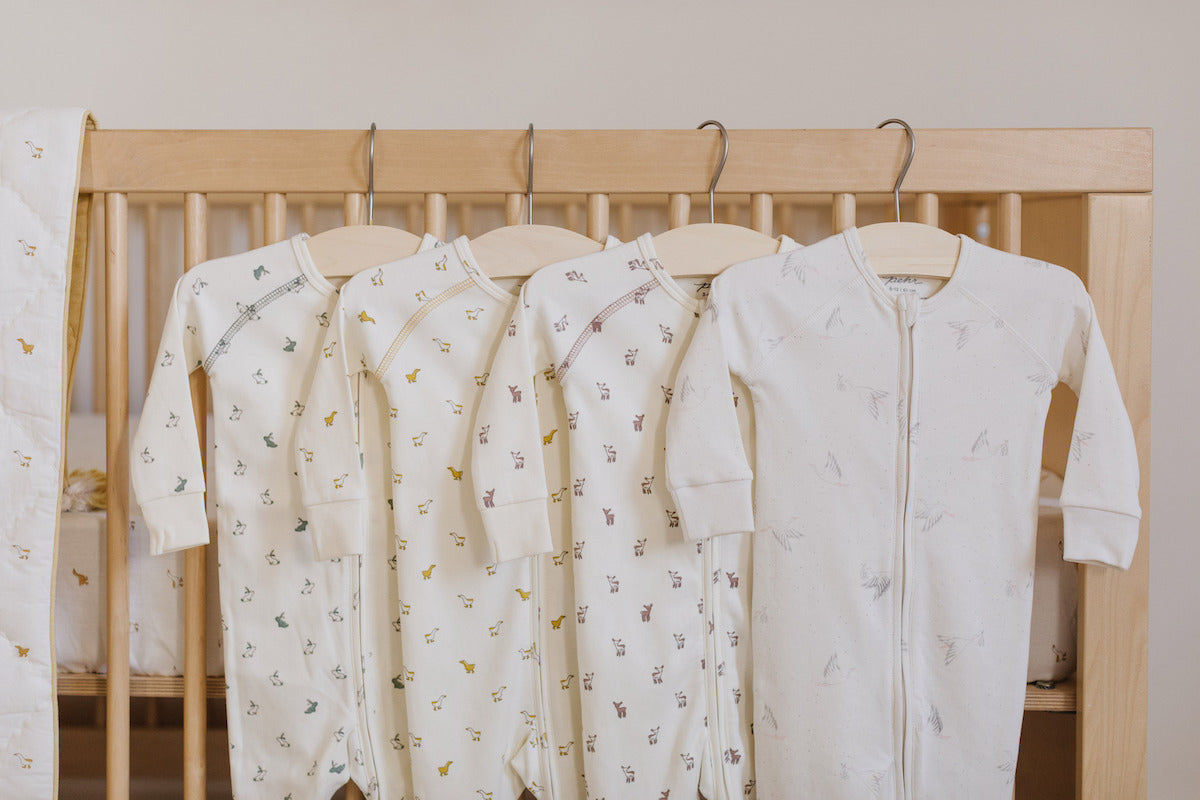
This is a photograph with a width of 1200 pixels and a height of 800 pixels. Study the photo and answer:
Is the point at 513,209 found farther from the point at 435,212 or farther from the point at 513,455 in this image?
the point at 513,455

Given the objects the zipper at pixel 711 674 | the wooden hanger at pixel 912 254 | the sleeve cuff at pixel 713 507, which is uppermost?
the wooden hanger at pixel 912 254

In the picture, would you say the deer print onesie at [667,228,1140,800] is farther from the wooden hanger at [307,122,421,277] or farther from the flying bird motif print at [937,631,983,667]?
the wooden hanger at [307,122,421,277]

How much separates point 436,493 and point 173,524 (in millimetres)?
340

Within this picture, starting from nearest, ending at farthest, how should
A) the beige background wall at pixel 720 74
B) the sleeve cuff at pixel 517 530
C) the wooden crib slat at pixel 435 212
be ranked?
1. the sleeve cuff at pixel 517 530
2. the wooden crib slat at pixel 435 212
3. the beige background wall at pixel 720 74

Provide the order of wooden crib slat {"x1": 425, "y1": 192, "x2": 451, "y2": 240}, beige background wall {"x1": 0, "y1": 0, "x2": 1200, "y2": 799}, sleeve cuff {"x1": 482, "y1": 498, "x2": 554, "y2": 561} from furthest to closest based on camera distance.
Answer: beige background wall {"x1": 0, "y1": 0, "x2": 1200, "y2": 799} → wooden crib slat {"x1": 425, "y1": 192, "x2": 451, "y2": 240} → sleeve cuff {"x1": 482, "y1": 498, "x2": 554, "y2": 561}

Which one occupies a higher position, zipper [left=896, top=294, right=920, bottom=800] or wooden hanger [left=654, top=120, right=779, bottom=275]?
wooden hanger [left=654, top=120, right=779, bottom=275]

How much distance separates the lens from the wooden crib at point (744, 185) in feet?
3.56

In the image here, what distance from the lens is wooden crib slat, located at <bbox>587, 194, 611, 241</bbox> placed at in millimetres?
1100

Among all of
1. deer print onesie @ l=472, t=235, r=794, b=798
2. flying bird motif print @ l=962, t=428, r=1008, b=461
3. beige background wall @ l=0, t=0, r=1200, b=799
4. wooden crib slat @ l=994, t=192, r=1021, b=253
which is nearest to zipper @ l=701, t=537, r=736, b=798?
deer print onesie @ l=472, t=235, r=794, b=798

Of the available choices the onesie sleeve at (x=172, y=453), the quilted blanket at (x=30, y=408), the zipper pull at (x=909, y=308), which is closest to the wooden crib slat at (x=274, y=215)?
the onesie sleeve at (x=172, y=453)

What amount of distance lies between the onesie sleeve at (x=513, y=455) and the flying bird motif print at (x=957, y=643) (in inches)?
21.6

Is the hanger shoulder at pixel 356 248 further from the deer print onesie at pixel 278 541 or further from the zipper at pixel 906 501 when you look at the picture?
the zipper at pixel 906 501

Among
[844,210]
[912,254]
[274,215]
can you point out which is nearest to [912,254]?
[912,254]

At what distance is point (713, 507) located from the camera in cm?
102
